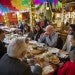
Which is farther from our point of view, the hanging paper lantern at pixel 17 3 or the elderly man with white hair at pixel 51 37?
the hanging paper lantern at pixel 17 3

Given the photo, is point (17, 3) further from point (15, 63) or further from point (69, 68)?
point (15, 63)

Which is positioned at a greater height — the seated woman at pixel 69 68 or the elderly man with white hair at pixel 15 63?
the elderly man with white hair at pixel 15 63

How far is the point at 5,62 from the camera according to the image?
282 cm

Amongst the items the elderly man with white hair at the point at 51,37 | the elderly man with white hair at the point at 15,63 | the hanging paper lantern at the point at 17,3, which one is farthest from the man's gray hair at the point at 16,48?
the hanging paper lantern at the point at 17,3

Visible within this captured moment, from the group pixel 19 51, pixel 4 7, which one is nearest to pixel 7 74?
pixel 19 51

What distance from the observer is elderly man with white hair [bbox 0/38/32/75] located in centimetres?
271

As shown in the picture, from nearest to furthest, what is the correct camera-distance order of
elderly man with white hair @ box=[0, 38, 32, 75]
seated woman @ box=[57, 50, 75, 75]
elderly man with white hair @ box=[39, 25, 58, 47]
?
elderly man with white hair @ box=[0, 38, 32, 75], seated woman @ box=[57, 50, 75, 75], elderly man with white hair @ box=[39, 25, 58, 47]

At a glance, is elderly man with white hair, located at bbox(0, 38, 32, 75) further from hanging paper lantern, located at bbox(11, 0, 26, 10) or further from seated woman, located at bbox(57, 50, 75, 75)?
hanging paper lantern, located at bbox(11, 0, 26, 10)

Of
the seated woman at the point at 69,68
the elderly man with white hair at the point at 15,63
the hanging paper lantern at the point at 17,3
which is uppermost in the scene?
the hanging paper lantern at the point at 17,3

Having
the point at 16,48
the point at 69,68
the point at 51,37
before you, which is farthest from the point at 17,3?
the point at 16,48

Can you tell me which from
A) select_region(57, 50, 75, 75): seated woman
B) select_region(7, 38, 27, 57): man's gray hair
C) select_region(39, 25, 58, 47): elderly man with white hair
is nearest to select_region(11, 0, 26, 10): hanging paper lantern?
select_region(39, 25, 58, 47): elderly man with white hair

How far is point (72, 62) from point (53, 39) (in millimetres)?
2607

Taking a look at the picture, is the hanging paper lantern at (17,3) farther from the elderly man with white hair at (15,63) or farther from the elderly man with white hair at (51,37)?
the elderly man with white hair at (15,63)

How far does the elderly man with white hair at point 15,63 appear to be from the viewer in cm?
271
